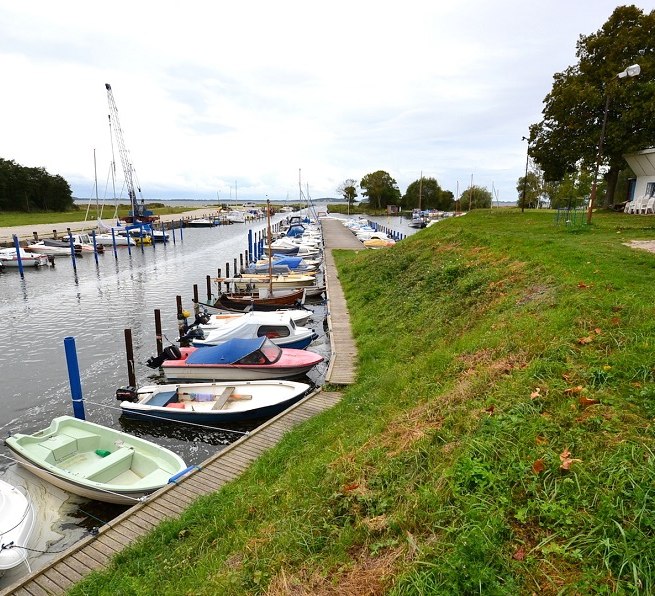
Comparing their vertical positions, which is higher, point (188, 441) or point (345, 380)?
point (345, 380)

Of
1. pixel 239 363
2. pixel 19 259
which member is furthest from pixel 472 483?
pixel 19 259

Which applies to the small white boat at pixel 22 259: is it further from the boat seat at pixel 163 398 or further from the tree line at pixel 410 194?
the tree line at pixel 410 194

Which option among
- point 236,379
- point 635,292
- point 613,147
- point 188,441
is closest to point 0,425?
point 188,441

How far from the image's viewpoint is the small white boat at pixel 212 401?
1289 centimetres

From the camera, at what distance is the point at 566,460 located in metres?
4.84

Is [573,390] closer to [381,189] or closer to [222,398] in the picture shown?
[222,398]

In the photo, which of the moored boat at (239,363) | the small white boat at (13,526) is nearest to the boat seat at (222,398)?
the moored boat at (239,363)

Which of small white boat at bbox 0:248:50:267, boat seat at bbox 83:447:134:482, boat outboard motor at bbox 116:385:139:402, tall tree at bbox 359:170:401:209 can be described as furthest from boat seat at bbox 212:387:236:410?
tall tree at bbox 359:170:401:209

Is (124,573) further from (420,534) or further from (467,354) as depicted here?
(467,354)

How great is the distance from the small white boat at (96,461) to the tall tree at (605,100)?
36229mm

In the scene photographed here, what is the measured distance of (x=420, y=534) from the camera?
4645 mm

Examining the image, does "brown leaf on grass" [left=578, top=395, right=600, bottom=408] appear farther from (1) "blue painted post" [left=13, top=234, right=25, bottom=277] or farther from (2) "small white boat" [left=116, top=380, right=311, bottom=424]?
(1) "blue painted post" [left=13, top=234, right=25, bottom=277]

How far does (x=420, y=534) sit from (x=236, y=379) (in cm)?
1133

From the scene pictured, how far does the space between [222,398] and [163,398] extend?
1992mm
